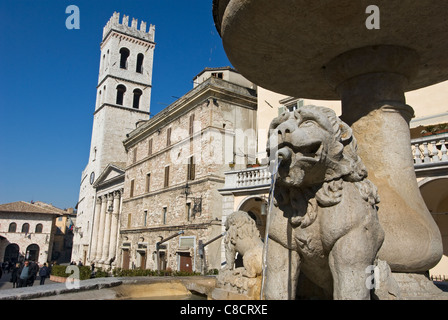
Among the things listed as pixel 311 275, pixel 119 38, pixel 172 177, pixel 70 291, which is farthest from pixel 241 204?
pixel 119 38

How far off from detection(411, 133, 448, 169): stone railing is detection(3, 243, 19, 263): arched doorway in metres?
51.8

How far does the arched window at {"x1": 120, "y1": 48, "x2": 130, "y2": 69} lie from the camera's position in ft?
152

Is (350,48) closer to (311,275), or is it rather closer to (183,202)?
(311,275)

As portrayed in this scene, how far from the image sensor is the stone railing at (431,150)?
1010 centimetres

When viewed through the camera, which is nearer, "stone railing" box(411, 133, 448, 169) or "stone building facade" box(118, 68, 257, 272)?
"stone railing" box(411, 133, 448, 169)

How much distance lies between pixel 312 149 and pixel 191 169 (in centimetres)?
2052

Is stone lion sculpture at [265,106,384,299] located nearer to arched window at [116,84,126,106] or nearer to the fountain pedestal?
the fountain pedestal

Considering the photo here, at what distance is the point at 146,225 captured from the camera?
2752cm

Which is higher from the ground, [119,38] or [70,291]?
[119,38]

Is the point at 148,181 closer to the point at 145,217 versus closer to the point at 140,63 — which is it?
the point at 145,217

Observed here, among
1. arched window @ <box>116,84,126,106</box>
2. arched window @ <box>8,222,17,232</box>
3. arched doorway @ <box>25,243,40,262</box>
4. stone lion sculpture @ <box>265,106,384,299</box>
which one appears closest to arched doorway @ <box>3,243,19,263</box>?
arched doorway @ <box>25,243,40,262</box>

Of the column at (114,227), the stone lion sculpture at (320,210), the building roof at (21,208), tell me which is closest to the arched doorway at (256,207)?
the stone lion sculpture at (320,210)

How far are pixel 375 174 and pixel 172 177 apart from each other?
21.6 metres

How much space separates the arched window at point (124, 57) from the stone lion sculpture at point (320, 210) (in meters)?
47.1
